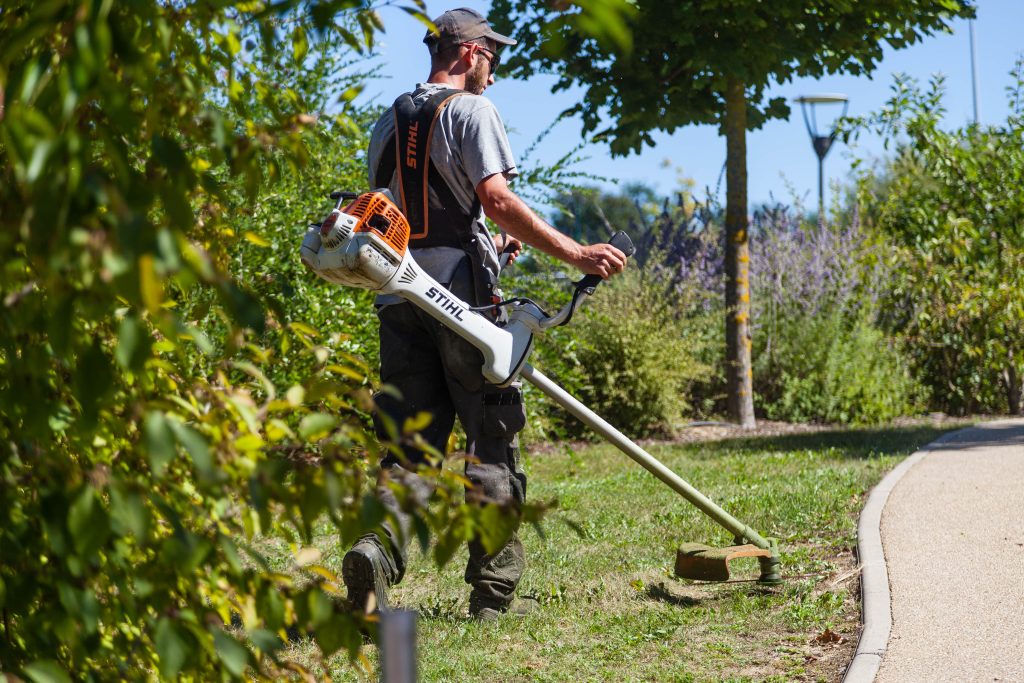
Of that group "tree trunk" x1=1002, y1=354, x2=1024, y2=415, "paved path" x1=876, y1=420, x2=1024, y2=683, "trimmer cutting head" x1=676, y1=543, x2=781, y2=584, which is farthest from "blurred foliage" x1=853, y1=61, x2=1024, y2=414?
"trimmer cutting head" x1=676, y1=543, x2=781, y2=584

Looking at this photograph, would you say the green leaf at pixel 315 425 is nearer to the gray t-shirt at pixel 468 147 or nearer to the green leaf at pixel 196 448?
the green leaf at pixel 196 448

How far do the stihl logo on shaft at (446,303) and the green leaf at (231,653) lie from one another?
2.06m

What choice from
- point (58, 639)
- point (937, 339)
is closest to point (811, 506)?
point (58, 639)

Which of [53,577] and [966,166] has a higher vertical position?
[966,166]

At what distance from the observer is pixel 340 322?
20.5 ft

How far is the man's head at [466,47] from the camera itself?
12.1 ft

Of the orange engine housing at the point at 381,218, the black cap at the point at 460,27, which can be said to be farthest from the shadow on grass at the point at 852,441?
the orange engine housing at the point at 381,218

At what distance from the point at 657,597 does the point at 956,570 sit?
44.7 inches

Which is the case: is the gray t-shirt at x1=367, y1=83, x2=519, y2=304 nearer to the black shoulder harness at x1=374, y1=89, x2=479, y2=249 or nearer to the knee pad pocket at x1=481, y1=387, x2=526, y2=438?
the black shoulder harness at x1=374, y1=89, x2=479, y2=249

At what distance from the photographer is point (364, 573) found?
3400mm

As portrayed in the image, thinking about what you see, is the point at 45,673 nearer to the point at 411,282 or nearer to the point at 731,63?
the point at 411,282

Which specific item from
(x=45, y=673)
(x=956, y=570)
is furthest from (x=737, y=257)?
(x=45, y=673)

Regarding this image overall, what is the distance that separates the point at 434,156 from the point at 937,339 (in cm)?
826

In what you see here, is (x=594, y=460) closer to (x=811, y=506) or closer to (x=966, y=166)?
(x=811, y=506)
